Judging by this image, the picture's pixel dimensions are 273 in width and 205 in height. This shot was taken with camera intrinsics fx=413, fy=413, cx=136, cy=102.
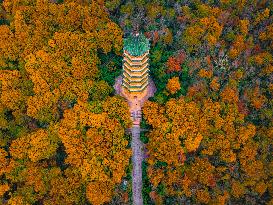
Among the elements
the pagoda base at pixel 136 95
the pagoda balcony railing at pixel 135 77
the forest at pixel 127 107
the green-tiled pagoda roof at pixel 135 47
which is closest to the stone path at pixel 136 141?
the pagoda base at pixel 136 95

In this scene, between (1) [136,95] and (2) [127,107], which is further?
(1) [136,95]

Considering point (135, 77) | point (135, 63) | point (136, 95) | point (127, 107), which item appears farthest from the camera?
point (136, 95)

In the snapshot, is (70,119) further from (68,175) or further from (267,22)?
(267,22)

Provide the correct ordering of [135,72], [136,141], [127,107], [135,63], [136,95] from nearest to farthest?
[135,63], [135,72], [127,107], [136,141], [136,95]

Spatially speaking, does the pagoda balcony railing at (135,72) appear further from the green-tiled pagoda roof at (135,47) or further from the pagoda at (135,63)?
the green-tiled pagoda roof at (135,47)

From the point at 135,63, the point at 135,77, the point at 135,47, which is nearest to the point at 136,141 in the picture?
the point at 135,77

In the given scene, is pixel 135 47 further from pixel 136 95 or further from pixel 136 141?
pixel 136 141

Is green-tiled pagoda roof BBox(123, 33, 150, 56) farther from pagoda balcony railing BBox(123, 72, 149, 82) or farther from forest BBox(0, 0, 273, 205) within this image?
forest BBox(0, 0, 273, 205)

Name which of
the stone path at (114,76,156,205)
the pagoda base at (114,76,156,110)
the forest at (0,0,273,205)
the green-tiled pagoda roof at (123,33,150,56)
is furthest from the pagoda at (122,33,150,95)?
the forest at (0,0,273,205)
